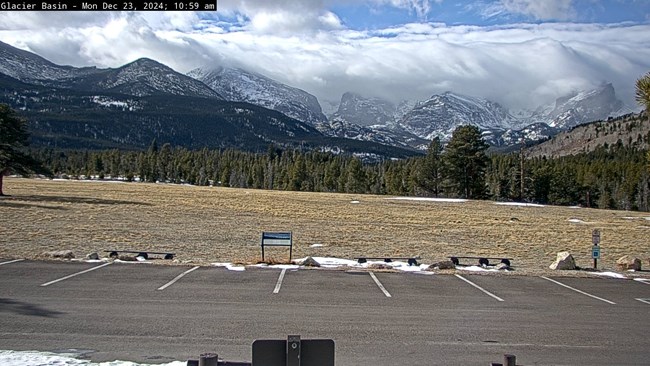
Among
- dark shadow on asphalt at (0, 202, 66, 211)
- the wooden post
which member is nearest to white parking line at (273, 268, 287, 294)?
Result: the wooden post

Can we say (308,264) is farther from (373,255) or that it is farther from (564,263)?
(564,263)

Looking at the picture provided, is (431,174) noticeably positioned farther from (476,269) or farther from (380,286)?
(380,286)

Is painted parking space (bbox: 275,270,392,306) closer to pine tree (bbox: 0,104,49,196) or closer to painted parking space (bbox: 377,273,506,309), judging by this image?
painted parking space (bbox: 377,273,506,309)

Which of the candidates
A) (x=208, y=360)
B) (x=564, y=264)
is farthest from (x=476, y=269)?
(x=208, y=360)

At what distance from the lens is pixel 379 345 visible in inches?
385

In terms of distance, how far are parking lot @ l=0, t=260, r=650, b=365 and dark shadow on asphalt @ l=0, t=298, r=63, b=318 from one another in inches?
1.4

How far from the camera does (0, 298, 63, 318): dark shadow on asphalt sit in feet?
36.4

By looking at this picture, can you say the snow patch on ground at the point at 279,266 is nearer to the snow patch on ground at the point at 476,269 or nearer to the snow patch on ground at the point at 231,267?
the snow patch on ground at the point at 231,267

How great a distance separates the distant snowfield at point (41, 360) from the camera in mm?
7809

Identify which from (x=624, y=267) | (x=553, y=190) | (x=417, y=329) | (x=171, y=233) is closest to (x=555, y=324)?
(x=417, y=329)

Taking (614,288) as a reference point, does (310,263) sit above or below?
above

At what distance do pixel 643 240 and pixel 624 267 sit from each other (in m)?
18.3

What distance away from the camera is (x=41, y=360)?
795cm

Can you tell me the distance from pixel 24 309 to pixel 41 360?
4032mm
